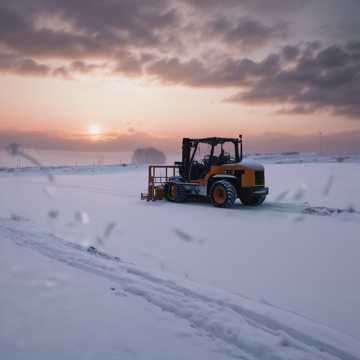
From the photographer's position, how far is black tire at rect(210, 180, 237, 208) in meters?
12.8

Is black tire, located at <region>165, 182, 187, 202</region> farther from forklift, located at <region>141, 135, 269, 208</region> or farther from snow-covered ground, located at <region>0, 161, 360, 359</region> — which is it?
snow-covered ground, located at <region>0, 161, 360, 359</region>

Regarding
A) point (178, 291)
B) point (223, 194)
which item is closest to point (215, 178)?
point (223, 194)

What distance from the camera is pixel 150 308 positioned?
418cm

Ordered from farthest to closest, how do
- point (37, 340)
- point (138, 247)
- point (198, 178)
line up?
1. point (198, 178)
2. point (138, 247)
3. point (37, 340)

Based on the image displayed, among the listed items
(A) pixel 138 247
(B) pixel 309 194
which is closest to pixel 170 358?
(A) pixel 138 247

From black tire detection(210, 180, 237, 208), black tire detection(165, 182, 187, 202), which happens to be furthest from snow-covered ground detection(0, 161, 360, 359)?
black tire detection(165, 182, 187, 202)

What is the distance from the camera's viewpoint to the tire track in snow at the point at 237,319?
11.1ft

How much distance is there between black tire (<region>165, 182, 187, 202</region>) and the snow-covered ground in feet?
16.5

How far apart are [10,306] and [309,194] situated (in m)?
16.2

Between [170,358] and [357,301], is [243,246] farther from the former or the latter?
[170,358]

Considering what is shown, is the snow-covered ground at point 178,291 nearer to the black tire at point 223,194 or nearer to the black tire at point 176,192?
the black tire at point 223,194

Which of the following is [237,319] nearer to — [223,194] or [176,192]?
[223,194]

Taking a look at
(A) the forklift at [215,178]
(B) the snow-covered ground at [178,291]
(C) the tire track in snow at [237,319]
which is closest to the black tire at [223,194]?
(A) the forklift at [215,178]

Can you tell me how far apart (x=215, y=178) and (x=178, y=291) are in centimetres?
904
